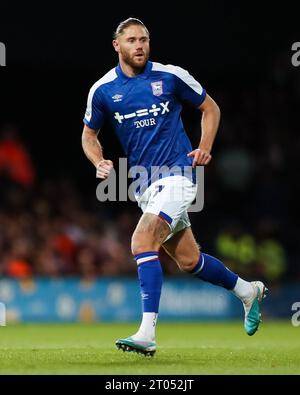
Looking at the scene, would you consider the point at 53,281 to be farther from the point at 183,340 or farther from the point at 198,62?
the point at 183,340

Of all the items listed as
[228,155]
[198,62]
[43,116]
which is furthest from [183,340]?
[43,116]

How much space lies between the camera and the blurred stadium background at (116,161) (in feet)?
51.2

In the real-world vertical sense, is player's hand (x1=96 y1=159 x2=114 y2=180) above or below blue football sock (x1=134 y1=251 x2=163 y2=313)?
above

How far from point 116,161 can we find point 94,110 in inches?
404

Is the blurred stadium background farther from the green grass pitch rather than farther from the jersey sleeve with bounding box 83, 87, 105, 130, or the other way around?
the jersey sleeve with bounding box 83, 87, 105, 130

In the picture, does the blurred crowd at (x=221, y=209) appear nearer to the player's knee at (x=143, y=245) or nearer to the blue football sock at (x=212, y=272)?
the blue football sock at (x=212, y=272)

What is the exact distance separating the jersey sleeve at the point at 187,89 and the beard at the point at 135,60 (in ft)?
1.01

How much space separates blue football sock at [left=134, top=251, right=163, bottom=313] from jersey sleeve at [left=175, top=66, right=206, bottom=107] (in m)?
1.36

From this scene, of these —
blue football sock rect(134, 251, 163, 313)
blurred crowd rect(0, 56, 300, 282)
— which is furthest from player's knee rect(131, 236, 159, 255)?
blurred crowd rect(0, 56, 300, 282)

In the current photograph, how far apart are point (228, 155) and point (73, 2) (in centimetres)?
463

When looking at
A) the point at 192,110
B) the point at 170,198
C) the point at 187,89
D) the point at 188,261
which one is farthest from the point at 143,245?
the point at 192,110

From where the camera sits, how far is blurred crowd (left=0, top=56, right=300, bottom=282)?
16484mm

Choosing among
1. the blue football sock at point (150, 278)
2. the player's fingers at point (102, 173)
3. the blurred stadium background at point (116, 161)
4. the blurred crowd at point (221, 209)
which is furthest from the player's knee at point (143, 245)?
the blurred crowd at point (221, 209)

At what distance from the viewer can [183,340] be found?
10.8 m
